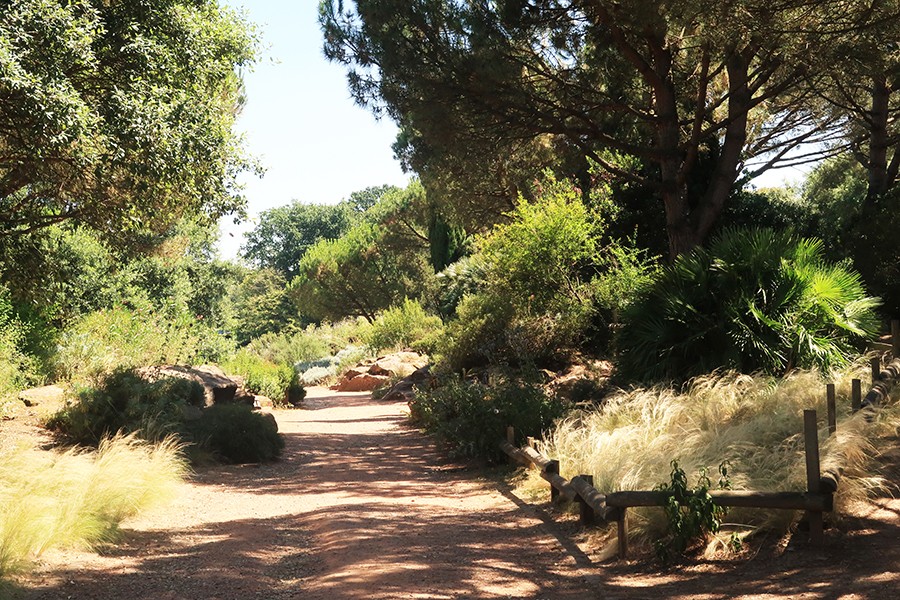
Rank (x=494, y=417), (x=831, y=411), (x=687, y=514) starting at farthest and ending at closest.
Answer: (x=494, y=417) → (x=831, y=411) → (x=687, y=514)

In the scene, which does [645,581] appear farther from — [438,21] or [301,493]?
[438,21]

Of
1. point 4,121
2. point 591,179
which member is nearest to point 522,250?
point 591,179

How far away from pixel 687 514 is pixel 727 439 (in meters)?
1.82

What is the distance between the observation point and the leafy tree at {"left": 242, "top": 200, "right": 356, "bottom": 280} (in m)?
98.2

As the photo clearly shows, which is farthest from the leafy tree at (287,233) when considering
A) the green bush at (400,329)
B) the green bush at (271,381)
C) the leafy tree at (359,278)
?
the green bush at (271,381)

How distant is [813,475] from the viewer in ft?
20.3

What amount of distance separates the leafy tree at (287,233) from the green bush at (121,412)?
85.9 meters

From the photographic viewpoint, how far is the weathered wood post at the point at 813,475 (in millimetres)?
6164

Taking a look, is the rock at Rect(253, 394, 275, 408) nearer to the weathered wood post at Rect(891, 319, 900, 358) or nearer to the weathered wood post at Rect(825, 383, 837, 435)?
the weathered wood post at Rect(891, 319, 900, 358)

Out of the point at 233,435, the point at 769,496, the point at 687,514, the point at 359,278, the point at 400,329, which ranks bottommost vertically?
the point at 687,514

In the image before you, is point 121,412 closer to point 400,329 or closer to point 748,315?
point 748,315

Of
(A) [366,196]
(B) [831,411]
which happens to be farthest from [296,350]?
(A) [366,196]

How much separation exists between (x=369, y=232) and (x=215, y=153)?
38.9 m

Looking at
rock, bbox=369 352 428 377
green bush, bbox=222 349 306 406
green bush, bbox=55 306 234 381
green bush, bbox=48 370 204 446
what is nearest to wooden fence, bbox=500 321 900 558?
green bush, bbox=48 370 204 446
